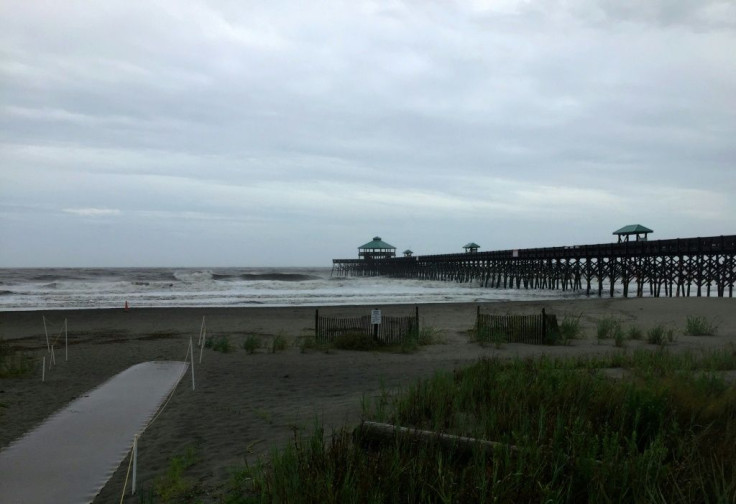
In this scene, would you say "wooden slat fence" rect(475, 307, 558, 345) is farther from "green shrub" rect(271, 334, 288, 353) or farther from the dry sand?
"green shrub" rect(271, 334, 288, 353)

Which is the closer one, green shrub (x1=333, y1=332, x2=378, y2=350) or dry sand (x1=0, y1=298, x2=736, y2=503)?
dry sand (x1=0, y1=298, x2=736, y2=503)

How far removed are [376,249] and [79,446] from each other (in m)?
89.6

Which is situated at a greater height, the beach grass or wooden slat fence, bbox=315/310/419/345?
the beach grass

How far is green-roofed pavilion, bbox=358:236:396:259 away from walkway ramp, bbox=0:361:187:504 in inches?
3254

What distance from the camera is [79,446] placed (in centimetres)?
679

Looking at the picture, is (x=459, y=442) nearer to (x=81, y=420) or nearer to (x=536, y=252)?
(x=81, y=420)

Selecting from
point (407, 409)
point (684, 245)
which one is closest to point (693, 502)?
point (407, 409)

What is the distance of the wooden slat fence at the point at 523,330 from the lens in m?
16.3

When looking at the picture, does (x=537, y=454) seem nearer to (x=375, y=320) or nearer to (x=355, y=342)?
(x=375, y=320)

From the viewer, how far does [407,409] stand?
6.31 metres

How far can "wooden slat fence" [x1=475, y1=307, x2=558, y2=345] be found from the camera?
16328 millimetres

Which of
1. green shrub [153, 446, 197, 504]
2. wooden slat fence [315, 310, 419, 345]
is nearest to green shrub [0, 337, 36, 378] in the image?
wooden slat fence [315, 310, 419, 345]

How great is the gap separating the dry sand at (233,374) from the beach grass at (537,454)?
3.77 ft

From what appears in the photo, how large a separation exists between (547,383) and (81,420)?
20.7 ft
